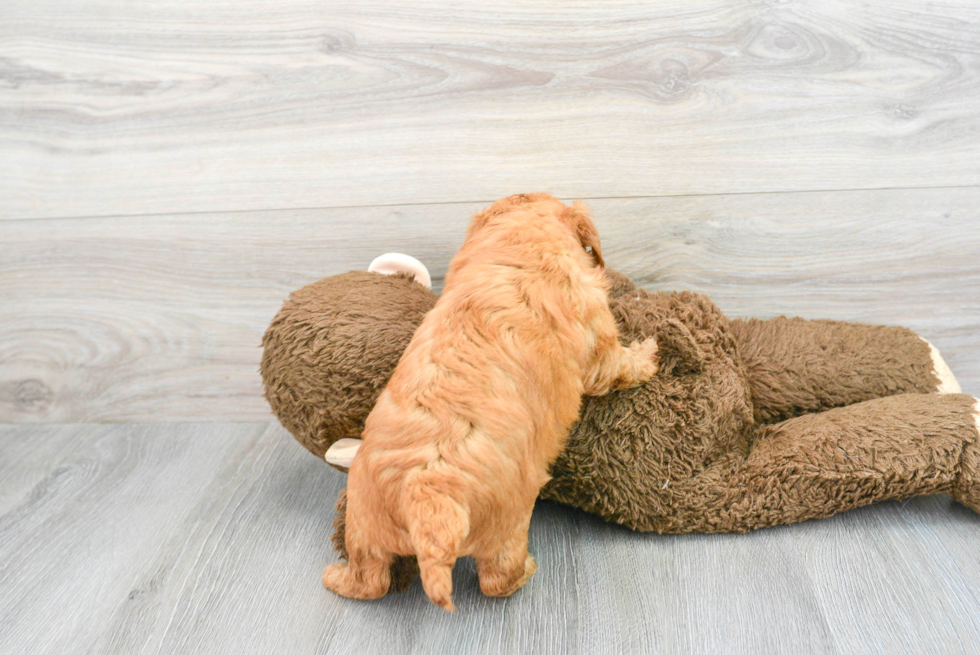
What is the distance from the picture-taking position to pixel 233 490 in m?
1.58

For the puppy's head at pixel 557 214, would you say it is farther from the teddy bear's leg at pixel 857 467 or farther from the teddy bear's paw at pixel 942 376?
the teddy bear's paw at pixel 942 376

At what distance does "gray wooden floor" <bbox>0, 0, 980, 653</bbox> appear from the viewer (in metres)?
1.37

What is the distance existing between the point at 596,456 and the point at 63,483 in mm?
1219

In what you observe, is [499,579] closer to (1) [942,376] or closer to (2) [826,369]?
(2) [826,369]

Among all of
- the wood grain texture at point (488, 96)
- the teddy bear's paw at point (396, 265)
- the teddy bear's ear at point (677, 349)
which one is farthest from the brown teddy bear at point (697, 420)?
the wood grain texture at point (488, 96)

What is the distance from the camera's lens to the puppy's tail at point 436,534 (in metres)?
0.91

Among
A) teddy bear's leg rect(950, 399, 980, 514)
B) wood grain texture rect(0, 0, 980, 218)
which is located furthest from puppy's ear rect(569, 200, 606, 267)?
teddy bear's leg rect(950, 399, 980, 514)

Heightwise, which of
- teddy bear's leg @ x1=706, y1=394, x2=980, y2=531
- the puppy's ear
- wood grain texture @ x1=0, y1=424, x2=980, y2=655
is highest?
the puppy's ear

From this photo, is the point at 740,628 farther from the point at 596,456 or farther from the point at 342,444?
the point at 342,444

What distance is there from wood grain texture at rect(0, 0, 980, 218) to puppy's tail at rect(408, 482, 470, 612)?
2.71 ft

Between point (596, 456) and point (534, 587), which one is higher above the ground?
point (596, 456)

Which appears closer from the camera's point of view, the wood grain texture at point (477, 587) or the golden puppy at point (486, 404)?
Answer: the golden puppy at point (486, 404)

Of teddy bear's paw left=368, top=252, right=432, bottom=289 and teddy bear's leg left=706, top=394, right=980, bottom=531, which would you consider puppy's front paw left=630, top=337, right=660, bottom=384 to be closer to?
teddy bear's leg left=706, top=394, right=980, bottom=531

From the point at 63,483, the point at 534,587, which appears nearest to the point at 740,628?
Result: the point at 534,587
